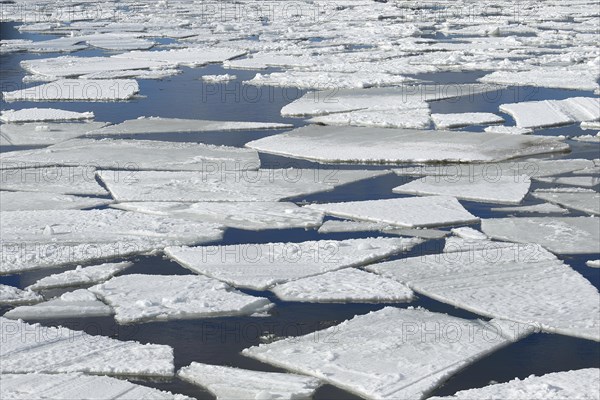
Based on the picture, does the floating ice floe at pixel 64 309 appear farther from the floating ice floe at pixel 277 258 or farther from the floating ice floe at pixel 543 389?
the floating ice floe at pixel 543 389

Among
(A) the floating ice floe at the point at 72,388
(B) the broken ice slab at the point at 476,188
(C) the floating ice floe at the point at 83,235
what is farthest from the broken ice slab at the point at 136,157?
(A) the floating ice floe at the point at 72,388

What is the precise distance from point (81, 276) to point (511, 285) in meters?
1.71

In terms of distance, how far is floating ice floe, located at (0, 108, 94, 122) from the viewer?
7.42 metres

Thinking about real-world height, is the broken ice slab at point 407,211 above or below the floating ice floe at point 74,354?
above

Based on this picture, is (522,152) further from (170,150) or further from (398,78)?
(398,78)

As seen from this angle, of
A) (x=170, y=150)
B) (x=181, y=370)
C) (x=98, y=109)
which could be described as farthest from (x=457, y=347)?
(x=98, y=109)

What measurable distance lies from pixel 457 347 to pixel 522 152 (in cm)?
300

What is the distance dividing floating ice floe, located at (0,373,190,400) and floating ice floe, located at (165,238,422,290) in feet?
3.19

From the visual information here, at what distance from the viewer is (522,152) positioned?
6074 mm

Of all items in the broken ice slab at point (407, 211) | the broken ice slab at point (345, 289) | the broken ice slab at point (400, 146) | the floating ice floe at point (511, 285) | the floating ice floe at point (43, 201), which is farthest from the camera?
the broken ice slab at point (400, 146)

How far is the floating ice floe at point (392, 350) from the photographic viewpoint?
3.04 m

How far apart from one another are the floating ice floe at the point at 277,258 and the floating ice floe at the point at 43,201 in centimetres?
94

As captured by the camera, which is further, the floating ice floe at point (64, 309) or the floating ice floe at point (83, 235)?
the floating ice floe at point (83, 235)

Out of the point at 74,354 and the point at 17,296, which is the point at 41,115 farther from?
the point at 74,354
